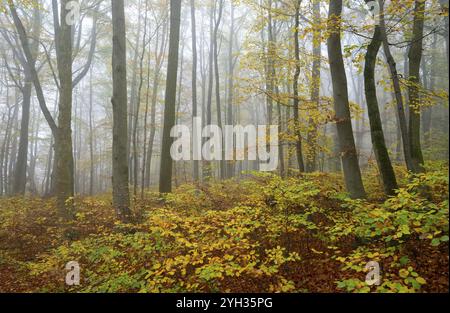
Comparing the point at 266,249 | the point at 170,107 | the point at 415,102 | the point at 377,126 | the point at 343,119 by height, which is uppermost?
the point at 170,107

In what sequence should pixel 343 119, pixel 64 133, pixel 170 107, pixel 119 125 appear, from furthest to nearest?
pixel 170 107
pixel 64 133
pixel 119 125
pixel 343 119

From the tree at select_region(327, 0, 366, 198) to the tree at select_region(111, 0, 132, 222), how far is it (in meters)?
5.55

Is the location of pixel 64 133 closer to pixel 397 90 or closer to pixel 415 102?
pixel 397 90

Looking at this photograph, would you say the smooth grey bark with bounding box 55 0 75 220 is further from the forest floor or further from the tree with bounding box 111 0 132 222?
the tree with bounding box 111 0 132 222

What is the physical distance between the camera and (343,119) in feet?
20.7

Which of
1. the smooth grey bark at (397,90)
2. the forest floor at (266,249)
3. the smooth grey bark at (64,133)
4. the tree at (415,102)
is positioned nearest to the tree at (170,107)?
the forest floor at (266,249)

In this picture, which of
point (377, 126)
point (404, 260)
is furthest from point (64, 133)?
point (404, 260)

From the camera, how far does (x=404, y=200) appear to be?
157 inches

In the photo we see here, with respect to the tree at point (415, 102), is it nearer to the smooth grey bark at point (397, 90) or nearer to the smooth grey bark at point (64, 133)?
the smooth grey bark at point (397, 90)

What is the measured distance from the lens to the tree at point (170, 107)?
930 cm

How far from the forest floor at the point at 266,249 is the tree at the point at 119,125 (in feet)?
2.53

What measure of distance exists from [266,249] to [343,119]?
11.1ft
